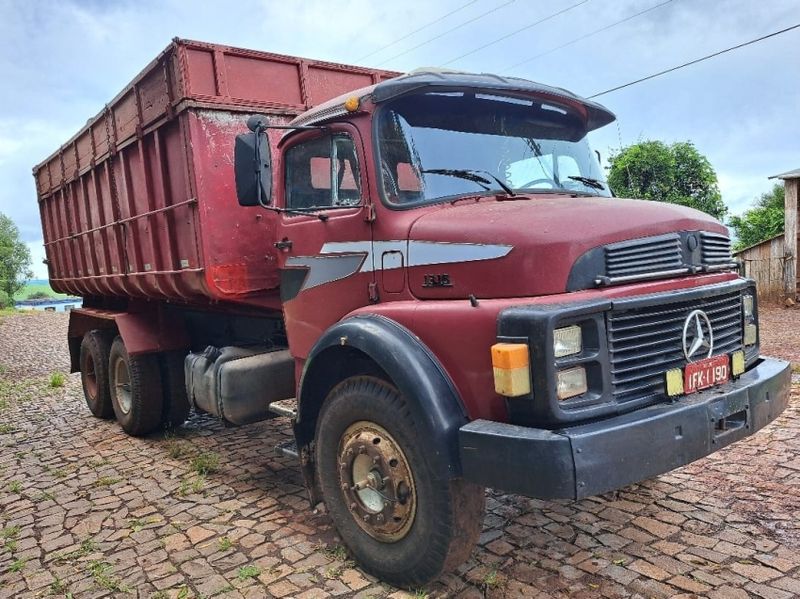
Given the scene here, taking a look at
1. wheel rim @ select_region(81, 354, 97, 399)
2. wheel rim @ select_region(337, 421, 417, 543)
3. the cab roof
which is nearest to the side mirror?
the cab roof

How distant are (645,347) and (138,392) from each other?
485 cm

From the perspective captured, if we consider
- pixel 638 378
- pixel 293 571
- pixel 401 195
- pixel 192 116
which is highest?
pixel 192 116

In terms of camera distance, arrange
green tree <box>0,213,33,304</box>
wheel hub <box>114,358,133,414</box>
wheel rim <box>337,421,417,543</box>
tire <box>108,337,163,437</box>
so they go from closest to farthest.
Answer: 1. wheel rim <box>337,421,417,543</box>
2. tire <box>108,337,163,437</box>
3. wheel hub <box>114,358,133,414</box>
4. green tree <box>0,213,33,304</box>

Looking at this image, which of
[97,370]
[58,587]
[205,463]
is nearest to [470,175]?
[58,587]

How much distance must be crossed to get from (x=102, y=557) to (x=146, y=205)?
2.86 meters

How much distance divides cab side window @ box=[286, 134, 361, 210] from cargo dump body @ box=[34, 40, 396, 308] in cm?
57

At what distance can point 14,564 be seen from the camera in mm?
3697

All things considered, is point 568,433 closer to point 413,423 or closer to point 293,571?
point 413,423

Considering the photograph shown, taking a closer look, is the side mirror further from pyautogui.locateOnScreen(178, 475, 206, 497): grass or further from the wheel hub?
the wheel hub

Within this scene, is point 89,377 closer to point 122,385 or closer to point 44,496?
point 122,385

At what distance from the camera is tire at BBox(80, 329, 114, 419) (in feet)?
22.4

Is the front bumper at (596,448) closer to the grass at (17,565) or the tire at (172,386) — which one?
the grass at (17,565)

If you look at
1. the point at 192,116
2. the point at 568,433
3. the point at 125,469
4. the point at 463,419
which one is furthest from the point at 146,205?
the point at 568,433

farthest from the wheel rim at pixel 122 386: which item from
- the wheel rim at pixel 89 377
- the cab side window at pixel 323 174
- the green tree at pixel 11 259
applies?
the green tree at pixel 11 259
